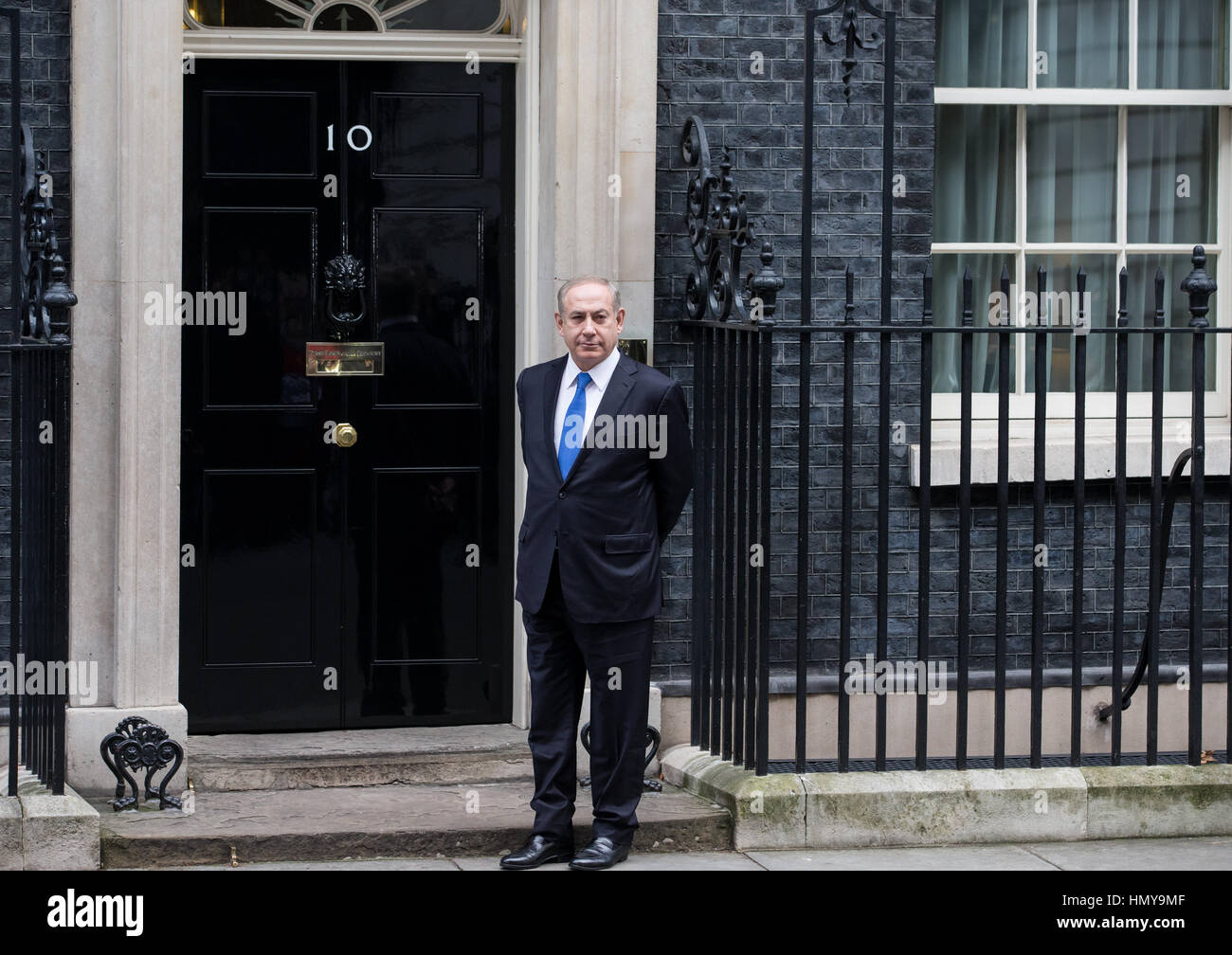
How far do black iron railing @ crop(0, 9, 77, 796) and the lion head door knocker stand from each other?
3.79 ft

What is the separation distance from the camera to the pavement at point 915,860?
5949 millimetres

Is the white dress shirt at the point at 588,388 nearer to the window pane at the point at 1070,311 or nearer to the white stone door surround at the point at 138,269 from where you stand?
the white stone door surround at the point at 138,269

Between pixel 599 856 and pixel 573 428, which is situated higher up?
pixel 573 428

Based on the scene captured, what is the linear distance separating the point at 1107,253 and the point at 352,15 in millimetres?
3286

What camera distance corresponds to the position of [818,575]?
7293 mm

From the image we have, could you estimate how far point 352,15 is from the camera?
7121mm

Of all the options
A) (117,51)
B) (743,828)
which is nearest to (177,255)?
(117,51)

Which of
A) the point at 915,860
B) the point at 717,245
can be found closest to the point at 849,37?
the point at 717,245

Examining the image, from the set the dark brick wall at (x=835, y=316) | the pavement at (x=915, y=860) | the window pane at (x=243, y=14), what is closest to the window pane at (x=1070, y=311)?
the dark brick wall at (x=835, y=316)

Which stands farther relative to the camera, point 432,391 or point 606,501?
point 432,391

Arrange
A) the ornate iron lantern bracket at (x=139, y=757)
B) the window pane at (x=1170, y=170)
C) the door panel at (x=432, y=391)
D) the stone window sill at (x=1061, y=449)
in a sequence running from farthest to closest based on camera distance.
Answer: the window pane at (x=1170, y=170)
the stone window sill at (x=1061, y=449)
the door panel at (x=432, y=391)
the ornate iron lantern bracket at (x=139, y=757)

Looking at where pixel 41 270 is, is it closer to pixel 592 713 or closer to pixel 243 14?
pixel 243 14

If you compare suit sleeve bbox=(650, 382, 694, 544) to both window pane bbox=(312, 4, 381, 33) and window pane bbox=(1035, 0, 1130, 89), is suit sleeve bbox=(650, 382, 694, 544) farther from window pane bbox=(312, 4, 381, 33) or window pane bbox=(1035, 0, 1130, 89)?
window pane bbox=(1035, 0, 1130, 89)

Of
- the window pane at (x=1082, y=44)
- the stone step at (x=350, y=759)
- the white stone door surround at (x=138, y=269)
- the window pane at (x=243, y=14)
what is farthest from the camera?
the window pane at (x=1082, y=44)
